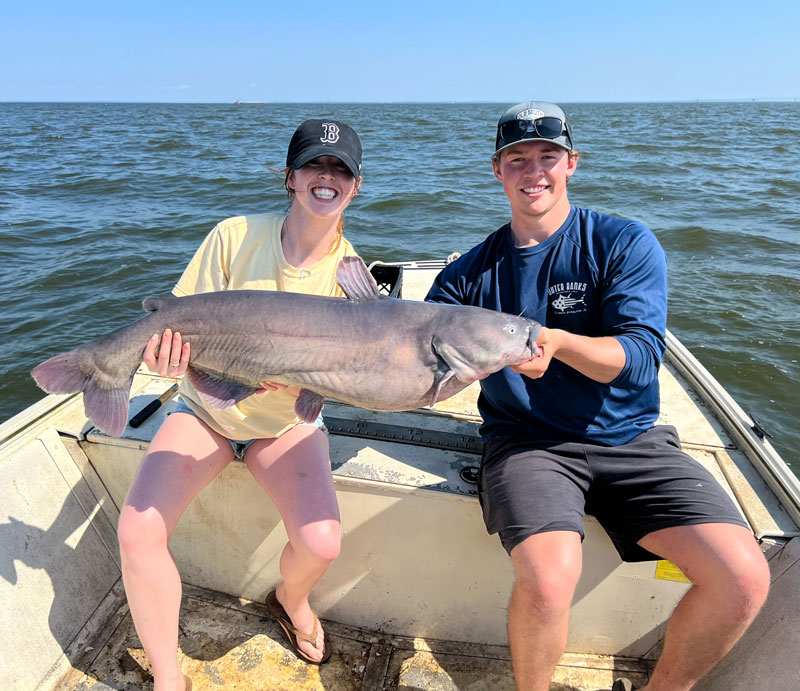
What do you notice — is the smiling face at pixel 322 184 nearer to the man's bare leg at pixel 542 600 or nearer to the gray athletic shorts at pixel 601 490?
the gray athletic shorts at pixel 601 490

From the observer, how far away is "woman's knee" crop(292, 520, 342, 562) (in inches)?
91.0

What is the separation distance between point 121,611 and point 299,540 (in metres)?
1.28

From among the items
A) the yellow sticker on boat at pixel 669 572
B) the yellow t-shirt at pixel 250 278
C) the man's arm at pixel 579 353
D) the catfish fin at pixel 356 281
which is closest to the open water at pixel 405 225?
the yellow sticker on boat at pixel 669 572

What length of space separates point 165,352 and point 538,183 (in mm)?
1730

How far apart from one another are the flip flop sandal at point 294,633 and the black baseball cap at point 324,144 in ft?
6.75

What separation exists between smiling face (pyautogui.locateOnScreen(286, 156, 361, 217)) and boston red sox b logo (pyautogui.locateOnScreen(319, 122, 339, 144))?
7 cm

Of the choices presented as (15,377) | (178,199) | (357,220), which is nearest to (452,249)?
(357,220)

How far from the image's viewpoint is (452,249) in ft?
32.3

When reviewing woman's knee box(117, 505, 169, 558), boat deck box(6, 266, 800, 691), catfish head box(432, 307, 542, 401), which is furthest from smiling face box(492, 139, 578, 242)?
woman's knee box(117, 505, 169, 558)

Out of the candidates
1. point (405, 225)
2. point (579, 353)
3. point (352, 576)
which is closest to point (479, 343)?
point (579, 353)

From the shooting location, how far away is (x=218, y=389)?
2.35 meters

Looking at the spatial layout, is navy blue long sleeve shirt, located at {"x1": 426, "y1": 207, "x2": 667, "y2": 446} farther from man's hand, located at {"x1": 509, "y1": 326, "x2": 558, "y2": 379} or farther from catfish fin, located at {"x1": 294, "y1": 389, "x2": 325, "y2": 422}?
catfish fin, located at {"x1": 294, "y1": 389, "x2": 325, "y2": 422}

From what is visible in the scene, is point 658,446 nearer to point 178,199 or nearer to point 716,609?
point 716,609

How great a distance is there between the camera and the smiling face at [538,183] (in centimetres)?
256
